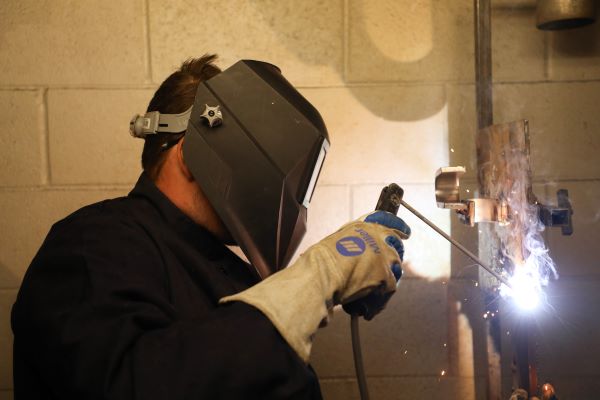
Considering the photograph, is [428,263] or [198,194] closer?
[198,194]

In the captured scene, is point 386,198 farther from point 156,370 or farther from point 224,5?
point 224,5

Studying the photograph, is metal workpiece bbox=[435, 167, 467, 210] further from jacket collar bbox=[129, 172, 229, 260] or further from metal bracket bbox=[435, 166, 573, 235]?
jacket collar bbox=[129, 172, 229, 260]

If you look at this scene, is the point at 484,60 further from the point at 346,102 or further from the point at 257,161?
the point at 257,161

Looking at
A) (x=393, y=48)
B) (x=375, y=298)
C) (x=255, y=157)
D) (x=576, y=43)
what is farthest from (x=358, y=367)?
(x=576, y=43)

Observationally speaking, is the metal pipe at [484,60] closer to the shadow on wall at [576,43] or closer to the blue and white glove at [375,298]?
the shadow on wall at [576,43]

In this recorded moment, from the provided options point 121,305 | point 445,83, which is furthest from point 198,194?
point 445,83

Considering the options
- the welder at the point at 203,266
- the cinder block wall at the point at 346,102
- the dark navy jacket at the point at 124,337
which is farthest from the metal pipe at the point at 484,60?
the dark navy jacket at the point at 124,337

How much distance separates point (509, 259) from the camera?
1328 millimetres

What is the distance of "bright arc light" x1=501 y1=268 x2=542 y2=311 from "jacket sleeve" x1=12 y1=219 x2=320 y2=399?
604mm

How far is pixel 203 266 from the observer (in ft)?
3.81

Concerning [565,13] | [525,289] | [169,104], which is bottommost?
[525,289]

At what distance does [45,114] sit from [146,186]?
79 centimetres

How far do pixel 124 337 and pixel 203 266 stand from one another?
0.35 metres

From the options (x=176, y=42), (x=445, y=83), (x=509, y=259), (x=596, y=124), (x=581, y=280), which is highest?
(x=176, y=42)
